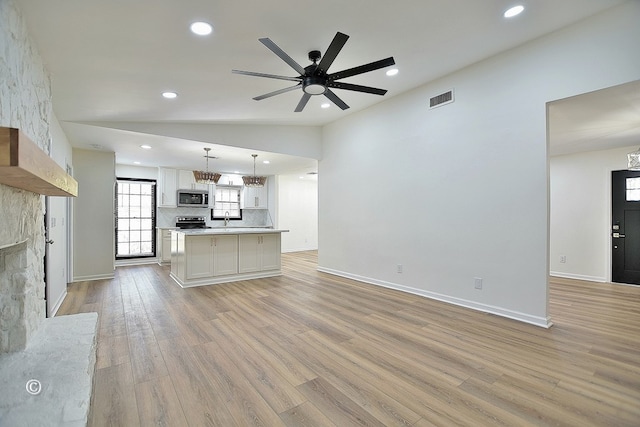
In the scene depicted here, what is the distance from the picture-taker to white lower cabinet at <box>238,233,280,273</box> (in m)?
5.63

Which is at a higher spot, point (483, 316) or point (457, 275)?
point (457, 275)

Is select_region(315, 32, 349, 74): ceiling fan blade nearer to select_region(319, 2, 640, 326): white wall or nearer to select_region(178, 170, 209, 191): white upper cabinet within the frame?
select_region(319, 2, 640, 326): white wall

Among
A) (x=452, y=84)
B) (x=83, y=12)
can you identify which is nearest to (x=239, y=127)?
(x=83, y=12)

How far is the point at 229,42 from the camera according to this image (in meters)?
2.69

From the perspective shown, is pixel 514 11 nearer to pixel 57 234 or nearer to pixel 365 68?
pixel 365 68

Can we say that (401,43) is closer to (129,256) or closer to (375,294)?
(375,294)

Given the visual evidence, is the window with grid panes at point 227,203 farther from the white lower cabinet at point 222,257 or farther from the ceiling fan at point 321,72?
the ceiling fan at point 321,72

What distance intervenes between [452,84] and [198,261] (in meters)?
4.90

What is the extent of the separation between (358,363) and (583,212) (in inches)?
237

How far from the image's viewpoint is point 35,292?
88.5 inches

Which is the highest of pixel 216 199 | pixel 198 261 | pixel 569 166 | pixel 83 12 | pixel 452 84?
pixel 452 84

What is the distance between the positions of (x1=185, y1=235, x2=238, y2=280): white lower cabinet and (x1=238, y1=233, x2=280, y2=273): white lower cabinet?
138mm

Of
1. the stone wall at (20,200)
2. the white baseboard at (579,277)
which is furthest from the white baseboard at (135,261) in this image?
the white baseboard at (579,277)

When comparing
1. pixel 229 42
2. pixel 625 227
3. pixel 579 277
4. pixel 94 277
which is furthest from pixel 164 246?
pixel 625 227
